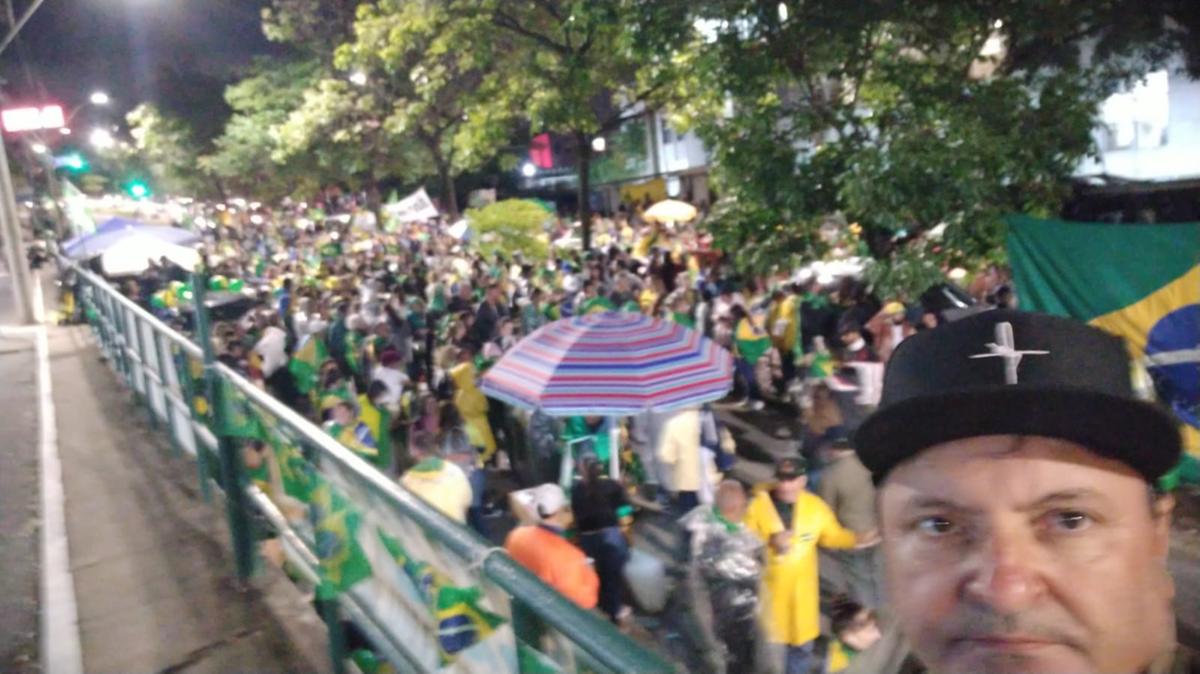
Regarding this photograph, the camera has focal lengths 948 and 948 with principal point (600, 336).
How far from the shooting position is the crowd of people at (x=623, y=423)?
16.1ft

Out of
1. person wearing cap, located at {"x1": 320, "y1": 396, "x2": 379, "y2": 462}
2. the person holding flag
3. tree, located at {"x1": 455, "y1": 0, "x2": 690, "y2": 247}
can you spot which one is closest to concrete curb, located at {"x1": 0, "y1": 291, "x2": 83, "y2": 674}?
person wearing cap, located at {"x1": 320, "y1": 396, "x2": 379, "y2": 462}

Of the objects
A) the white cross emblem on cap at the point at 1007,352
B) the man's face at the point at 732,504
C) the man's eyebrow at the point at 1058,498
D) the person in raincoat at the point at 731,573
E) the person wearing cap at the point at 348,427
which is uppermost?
the white cross emblem on cap at the point at 1007,352

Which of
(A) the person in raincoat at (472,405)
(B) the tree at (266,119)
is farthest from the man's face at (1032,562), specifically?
(B) the tree at (266,119)

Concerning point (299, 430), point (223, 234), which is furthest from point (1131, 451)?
point (223, 234)

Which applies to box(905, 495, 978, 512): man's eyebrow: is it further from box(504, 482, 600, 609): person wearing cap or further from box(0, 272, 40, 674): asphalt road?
box(0, 272, 40, 674): asphalt road

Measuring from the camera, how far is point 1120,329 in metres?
7.21

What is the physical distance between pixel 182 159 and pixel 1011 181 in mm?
42431

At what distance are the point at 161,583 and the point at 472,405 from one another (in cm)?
383

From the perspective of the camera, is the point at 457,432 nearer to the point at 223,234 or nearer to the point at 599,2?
the point at 599,2

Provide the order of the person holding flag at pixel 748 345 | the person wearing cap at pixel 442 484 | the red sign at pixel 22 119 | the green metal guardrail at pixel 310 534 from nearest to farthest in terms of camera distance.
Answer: the green metal guardrail at pixel 310 534 < the person wearing cap at pixel 442 484 < the person holding flag at pixel 748 345 < the red sign at pixel 22 119

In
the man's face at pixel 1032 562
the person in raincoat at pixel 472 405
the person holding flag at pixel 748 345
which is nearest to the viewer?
the man's face at pixel 1032 562

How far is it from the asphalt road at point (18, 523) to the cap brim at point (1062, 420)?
458cm

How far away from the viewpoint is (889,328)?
8.73 metres

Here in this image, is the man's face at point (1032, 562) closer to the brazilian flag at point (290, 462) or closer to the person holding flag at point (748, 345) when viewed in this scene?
the brazilian flag at point (290, 462)
